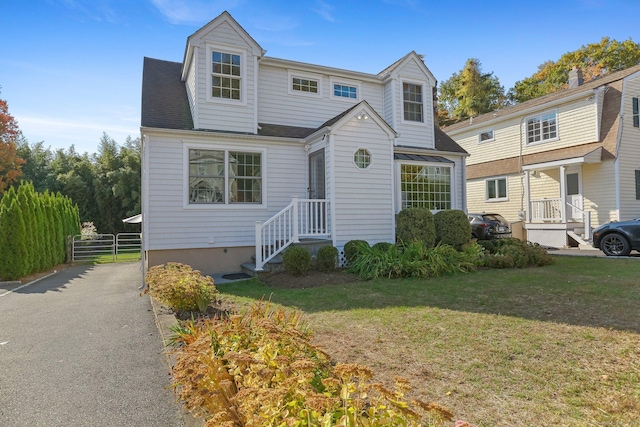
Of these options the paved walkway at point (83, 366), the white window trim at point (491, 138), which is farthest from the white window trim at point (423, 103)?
the paved walkway at point (83, 366)

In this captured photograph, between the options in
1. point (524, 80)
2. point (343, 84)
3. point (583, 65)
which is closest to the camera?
point (343, 84)

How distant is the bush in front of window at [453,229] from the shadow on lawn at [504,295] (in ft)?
6.07

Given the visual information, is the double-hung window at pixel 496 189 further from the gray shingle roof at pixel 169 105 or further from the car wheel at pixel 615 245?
the gray shingle roof at pixel 169 105

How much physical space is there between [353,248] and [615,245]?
885cm

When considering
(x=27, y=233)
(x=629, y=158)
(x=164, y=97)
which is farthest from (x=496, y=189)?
(x=27, y=233)

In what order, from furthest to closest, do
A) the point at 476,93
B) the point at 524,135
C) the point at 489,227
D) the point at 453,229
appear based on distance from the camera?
the point at 476,93, the point at 524,135, the point at 489,227, the point at 453,229

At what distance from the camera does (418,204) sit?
1112 centimetres

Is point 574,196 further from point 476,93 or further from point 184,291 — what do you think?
point 476,93

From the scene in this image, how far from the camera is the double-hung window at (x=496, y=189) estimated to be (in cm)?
1761

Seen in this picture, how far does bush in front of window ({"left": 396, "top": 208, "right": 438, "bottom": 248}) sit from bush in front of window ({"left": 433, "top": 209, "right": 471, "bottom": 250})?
0.42 m

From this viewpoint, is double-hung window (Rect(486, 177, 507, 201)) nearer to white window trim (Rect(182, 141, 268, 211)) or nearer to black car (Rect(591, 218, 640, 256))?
black car (Rect(591, 218, 640, 256))

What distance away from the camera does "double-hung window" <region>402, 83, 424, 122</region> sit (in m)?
11.9

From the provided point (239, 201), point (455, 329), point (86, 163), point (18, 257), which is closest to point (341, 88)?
point (239, 201)

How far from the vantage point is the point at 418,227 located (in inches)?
373
